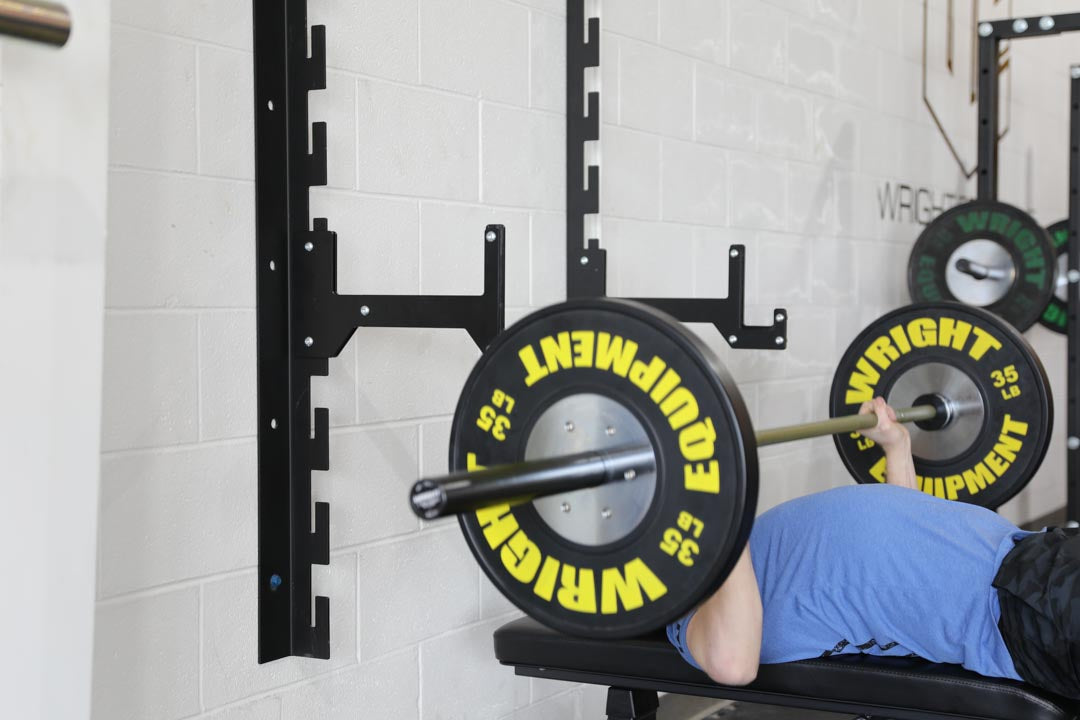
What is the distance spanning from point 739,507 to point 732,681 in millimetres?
552

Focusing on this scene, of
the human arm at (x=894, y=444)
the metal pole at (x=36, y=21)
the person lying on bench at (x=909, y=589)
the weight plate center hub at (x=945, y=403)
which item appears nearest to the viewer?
the metal pole at (x=36, y=21)

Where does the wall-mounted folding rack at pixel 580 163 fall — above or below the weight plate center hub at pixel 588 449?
above

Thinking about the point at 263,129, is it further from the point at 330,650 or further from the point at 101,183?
the point at 330,650

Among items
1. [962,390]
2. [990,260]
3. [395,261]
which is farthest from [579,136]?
[990,260]

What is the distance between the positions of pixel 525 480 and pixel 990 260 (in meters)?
2.43

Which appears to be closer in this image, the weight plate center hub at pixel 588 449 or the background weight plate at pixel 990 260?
the weight plate center hub at pixel 588 449

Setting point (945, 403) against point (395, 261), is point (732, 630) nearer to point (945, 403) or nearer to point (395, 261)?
point (395, 261)

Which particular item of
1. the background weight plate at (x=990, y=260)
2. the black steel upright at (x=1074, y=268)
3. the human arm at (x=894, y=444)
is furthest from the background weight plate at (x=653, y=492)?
the black steel upright at (x=1074, y=268)

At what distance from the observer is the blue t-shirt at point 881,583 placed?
63.6 inches

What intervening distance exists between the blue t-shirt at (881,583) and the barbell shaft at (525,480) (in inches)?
22.5

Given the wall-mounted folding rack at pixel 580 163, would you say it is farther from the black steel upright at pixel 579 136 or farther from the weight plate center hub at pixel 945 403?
the weight plate center hub at pixel 945 403

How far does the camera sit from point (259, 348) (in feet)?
5.18

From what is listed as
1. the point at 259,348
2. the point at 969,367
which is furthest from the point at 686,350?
the point at 969,367

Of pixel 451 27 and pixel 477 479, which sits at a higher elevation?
pixel 451 27
